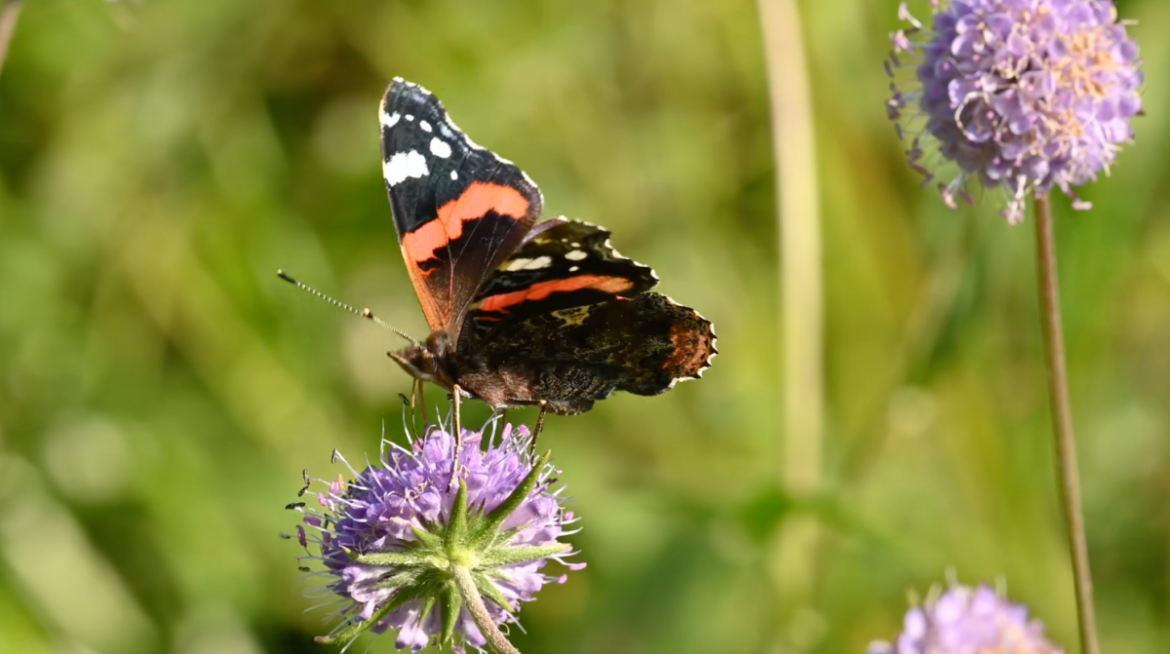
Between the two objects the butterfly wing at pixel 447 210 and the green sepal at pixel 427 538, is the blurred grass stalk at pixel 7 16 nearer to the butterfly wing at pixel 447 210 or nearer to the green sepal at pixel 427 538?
the butterfly wing at pixel 447 210

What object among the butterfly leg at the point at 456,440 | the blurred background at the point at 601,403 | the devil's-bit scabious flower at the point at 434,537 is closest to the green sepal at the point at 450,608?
the devil's-bit scabious flower at the point at 434,537

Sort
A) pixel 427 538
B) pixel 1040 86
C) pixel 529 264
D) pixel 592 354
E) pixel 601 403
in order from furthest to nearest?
1. pixel 601 403
2. pixel 592 354
3. pixel 529 264
4. pixel 1040 86
5. pixel 427 538

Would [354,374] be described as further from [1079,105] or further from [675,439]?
[1079,105]

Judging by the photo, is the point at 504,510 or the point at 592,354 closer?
the point at 504,510

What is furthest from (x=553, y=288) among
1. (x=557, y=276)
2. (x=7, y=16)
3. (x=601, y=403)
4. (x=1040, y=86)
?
(x=601, y=403)

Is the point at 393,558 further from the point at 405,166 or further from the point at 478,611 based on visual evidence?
the point at 405,166

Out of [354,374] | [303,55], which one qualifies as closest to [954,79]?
[354,374]
